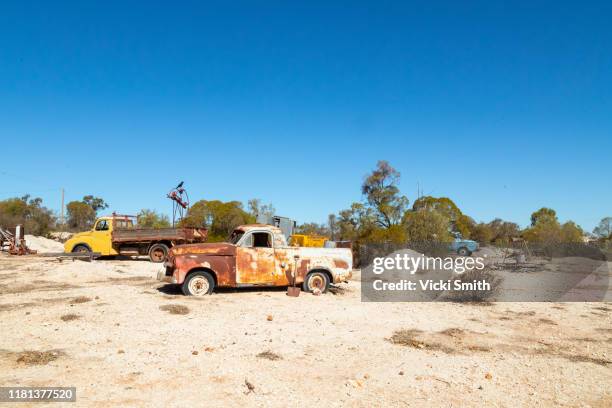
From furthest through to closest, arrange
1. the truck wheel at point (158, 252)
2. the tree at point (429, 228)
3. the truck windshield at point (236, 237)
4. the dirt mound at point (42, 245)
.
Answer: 1. the dirt mound at point (42, 245)
2. the tree at point (429, 228)
3. the truck wheel at point (158, 252)
4. the truck windshield at point (236, 237)

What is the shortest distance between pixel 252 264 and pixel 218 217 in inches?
1100

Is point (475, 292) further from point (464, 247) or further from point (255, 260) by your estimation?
point (464, 247)

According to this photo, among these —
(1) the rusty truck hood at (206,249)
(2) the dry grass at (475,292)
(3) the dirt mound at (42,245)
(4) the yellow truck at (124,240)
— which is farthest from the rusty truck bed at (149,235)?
(2) the dry grass at (475,292)

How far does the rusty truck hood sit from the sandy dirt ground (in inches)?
45.7

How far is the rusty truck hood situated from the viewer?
10688 mm

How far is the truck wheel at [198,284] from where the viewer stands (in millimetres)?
10641

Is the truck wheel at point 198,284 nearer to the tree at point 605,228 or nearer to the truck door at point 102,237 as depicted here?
the truck door at point 102,237

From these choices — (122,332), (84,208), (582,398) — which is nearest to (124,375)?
(122,332)

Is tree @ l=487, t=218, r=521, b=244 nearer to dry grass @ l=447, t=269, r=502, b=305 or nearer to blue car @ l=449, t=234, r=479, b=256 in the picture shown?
blue car @ l=449, t=234, r=479, b=256

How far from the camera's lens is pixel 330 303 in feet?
33.6

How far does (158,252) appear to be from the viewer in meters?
20.5

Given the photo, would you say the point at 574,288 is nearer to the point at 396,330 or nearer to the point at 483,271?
the point at 483,271

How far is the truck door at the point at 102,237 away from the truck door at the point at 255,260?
40.1 feet

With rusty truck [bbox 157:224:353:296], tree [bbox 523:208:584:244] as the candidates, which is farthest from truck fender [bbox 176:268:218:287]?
tree [bbox 523:208:584:244]
